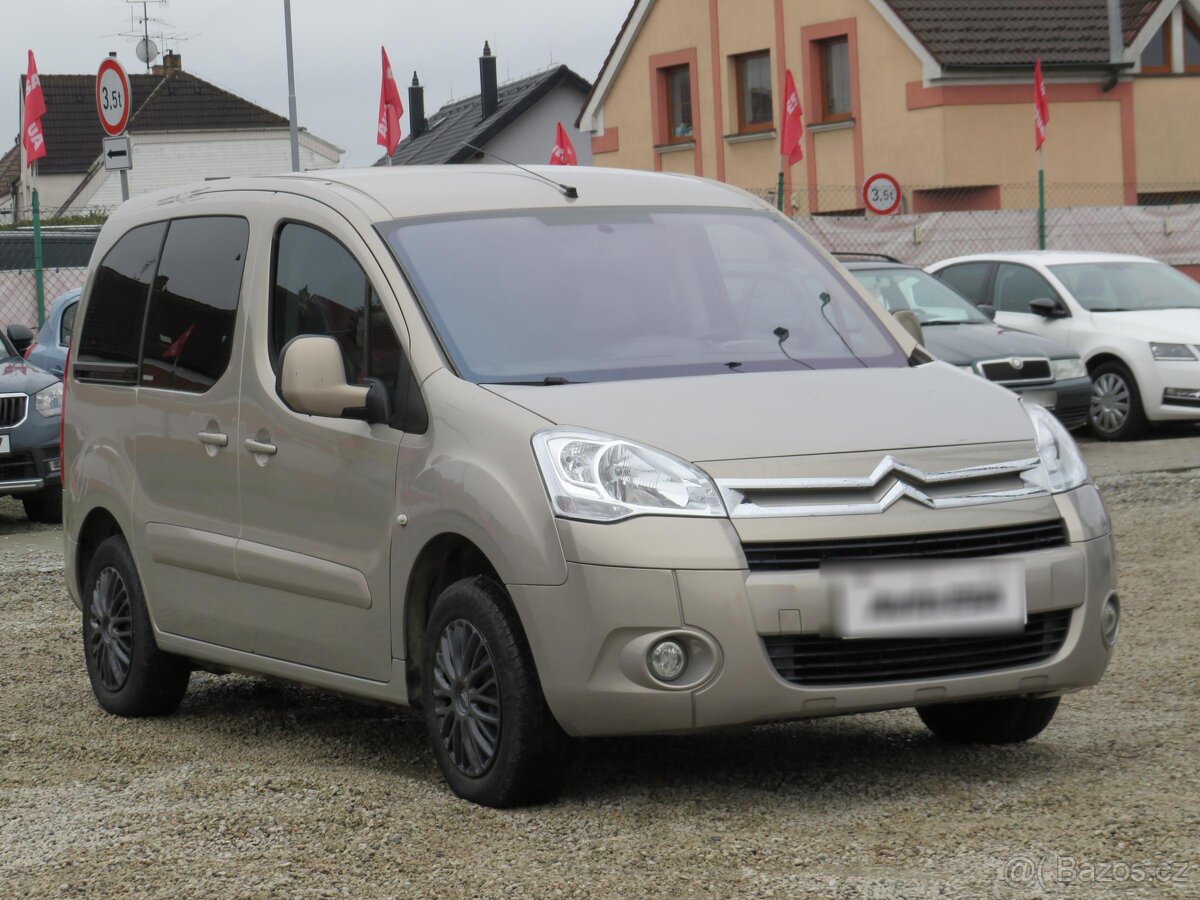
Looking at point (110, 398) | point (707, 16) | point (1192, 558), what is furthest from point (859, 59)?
point (110, 398)

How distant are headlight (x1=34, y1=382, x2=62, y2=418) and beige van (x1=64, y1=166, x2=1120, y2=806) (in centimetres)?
741

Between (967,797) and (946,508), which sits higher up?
(946,508)

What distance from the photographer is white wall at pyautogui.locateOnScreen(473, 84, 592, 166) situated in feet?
201

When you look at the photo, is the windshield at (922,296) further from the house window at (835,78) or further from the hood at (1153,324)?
the house window at (835,78)

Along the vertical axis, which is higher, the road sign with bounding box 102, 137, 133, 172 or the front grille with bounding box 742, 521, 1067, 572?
the road sign with bounding box 102, 137, 133, 172

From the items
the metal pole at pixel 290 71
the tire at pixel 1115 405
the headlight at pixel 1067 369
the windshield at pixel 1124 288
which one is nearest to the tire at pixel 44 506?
the headlight at pixel 1067 369

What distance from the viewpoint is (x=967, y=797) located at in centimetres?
524

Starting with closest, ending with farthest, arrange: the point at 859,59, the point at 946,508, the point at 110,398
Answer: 1. the point at 946,508
2. the point at 110,398
3. the point at 859,59

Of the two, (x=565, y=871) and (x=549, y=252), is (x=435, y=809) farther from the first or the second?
(x=549, y=252)

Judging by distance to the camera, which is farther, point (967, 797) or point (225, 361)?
point (225, 361)

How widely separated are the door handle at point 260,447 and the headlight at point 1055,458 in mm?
2241

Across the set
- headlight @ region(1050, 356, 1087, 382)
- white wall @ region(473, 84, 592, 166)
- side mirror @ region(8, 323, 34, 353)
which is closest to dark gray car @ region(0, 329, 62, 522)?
side mirror @ region(8, 323, 34, 353)

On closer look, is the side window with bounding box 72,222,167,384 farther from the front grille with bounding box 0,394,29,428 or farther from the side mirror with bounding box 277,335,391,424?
the front grille with bounding box 0,394,29,428

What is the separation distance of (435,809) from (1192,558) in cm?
584
